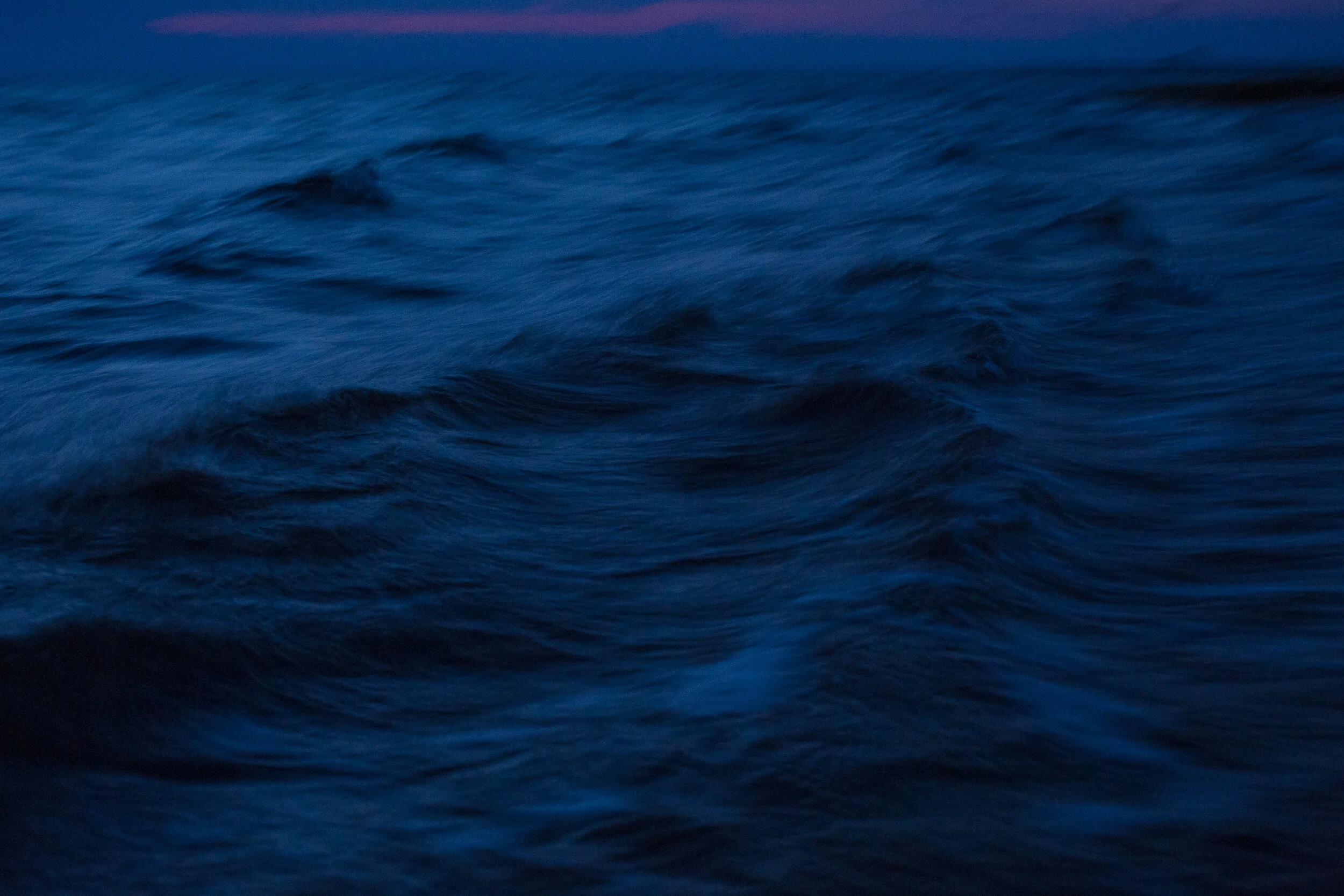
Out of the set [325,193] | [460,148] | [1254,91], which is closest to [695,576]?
[325,193]

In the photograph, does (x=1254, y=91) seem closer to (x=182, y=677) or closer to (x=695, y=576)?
(x=695, y=576)

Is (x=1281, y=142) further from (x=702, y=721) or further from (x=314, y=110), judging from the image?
(x=314, y=110)

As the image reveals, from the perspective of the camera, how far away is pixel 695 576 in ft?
7.91

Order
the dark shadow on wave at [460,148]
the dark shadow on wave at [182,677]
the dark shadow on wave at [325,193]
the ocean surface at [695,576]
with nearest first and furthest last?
the ocean surface at [695,576]
the dark shadow on wave at [182,677]
the dark shadow on wave at [325,193]
the dark shadow on wave at [460,148]

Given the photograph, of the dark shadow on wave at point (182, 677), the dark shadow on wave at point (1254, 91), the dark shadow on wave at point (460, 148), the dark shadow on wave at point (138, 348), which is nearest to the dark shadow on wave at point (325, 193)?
the dark shadow on wave at point (460, 148)

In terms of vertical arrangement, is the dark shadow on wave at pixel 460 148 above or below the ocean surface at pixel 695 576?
above

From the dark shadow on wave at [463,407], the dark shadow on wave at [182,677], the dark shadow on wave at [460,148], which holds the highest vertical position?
the dark shadow on wave at [460,148]

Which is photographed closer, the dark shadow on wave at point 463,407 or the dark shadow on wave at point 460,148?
the dark shadow on wave at point 463,407

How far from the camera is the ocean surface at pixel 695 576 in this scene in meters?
1.55

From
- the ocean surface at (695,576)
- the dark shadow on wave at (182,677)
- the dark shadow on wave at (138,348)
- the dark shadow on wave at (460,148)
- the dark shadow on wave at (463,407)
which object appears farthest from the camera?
the dark shadow on wave at (460,148)

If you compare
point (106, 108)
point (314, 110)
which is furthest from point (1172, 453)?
point (106, 108)

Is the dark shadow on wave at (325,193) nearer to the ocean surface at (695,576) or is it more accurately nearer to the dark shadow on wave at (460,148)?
the dark shadow on wave at (460,148)

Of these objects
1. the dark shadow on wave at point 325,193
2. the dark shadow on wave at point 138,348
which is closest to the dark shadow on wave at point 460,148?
the dark shadow on wave at point 325,193

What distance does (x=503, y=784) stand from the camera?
1664 millimetres
